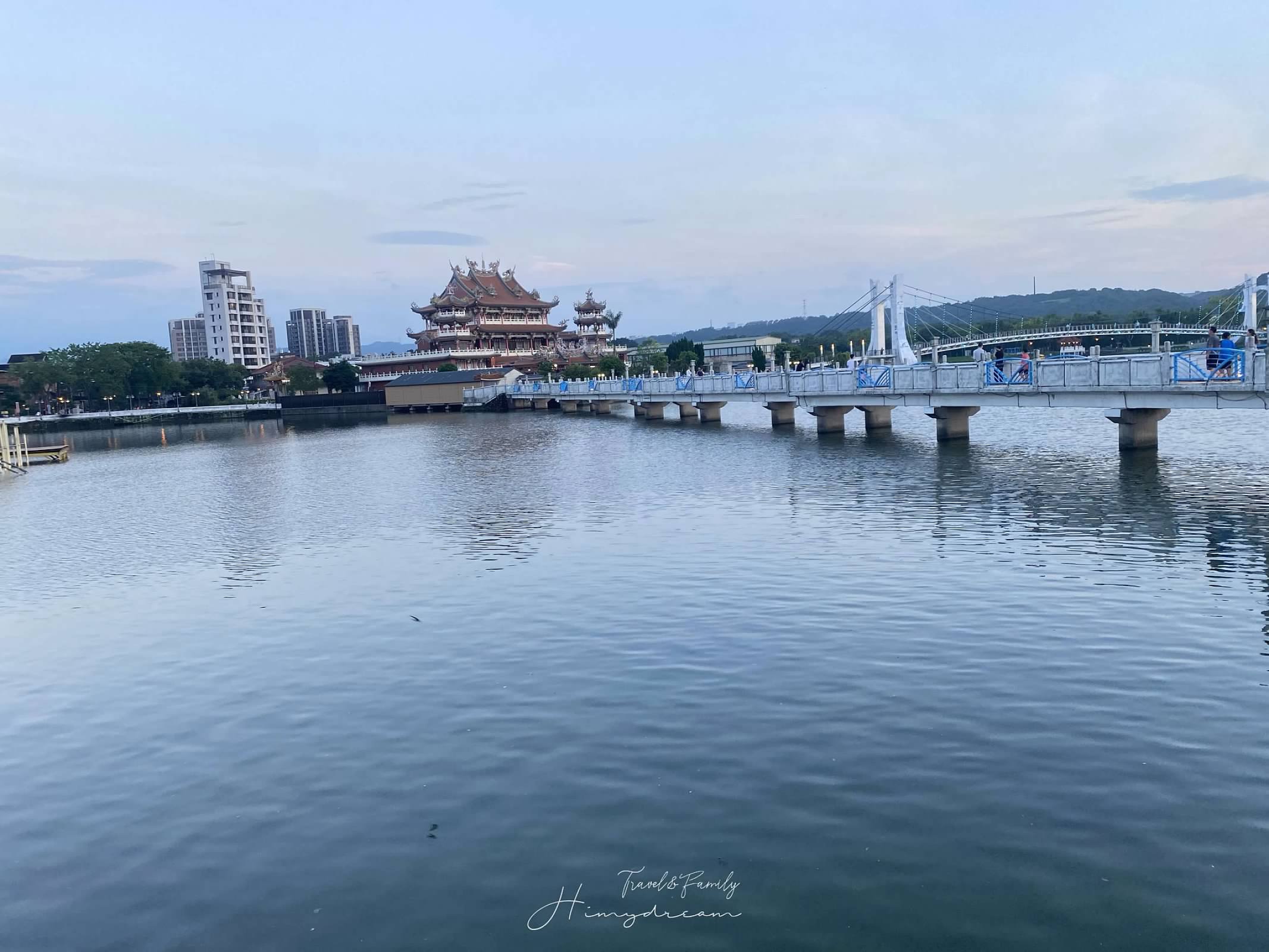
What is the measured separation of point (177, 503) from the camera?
3309cm

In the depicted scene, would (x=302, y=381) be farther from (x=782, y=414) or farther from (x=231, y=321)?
(x=782, y=414)

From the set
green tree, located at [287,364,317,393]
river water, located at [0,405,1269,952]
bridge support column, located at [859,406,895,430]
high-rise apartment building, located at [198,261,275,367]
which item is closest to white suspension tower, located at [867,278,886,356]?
A: bridge support column, located at [859,406,895,430]

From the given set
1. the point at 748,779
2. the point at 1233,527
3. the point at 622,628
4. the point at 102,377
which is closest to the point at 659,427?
the point at 1233,527

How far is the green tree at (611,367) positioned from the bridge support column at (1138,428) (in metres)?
88.5

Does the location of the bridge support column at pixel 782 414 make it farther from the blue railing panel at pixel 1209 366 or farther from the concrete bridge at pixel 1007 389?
the blue railing panel at pixel 1209 366

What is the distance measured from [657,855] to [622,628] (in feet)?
21.4

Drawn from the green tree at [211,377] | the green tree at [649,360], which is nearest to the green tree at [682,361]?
the green tree at [649,360]

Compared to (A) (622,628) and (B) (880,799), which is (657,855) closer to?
(B) (880,799)

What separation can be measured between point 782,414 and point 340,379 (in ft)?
276

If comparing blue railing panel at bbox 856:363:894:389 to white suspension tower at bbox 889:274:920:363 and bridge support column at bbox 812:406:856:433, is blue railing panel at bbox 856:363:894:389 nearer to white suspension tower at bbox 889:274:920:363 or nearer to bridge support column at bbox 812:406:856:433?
bridge support column at bbox 812:406:856:433

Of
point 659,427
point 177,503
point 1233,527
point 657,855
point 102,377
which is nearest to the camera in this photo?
point 657,855

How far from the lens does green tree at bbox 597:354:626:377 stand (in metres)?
120

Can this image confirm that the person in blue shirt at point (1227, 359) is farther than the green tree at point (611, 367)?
No

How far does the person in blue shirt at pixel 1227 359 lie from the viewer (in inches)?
998
